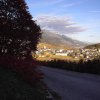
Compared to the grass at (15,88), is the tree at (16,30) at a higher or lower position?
higher

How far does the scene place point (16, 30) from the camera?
18375 millimetres

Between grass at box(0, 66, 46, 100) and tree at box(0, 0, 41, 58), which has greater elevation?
tree at box(0, 0, 41, 58)

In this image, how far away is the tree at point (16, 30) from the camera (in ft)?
59.9

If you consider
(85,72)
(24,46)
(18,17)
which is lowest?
(85,72)

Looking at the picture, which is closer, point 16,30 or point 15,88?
point 15,88

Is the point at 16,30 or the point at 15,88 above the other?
the point at 16,30

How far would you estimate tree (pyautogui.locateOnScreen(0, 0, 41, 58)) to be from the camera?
1827cm

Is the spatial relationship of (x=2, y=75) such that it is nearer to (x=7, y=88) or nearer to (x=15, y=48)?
(x=7, y=88)

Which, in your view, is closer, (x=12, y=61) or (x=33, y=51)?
(x=12, y=61)

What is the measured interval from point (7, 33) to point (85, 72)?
12980 mm

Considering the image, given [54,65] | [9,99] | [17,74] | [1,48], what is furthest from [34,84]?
[54,65]

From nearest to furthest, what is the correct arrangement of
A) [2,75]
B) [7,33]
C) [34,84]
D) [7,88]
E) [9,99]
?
[9,99], [7,88], [2,75], [34,84], [7,33]

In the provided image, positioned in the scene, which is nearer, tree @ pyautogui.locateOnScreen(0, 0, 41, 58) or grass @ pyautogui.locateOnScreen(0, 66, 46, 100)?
grass @ pyautogui.locateOnScreen(0, 66, 46, 100)

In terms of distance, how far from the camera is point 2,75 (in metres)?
12.6
